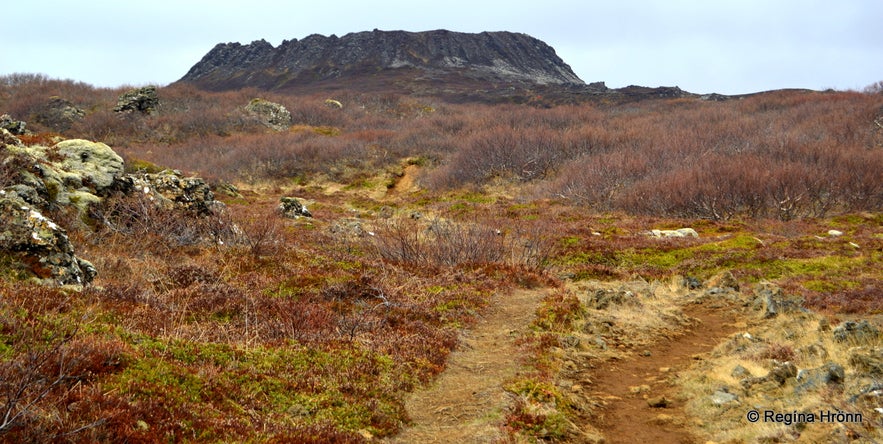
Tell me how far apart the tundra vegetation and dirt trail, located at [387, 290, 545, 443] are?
0.22 metres

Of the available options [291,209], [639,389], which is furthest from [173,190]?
[639,389]

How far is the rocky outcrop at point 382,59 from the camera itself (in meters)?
116

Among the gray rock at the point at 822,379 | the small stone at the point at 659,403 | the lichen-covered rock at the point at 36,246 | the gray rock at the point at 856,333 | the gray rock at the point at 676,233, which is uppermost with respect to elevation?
the lichen-covered rock at the point at 36,246

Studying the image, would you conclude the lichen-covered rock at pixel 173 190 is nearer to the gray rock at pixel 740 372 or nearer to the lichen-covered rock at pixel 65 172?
the lichen-covered rock at pixel 65 172

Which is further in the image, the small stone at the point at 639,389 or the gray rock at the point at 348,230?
the gray rock at the point at 348,230

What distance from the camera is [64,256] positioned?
8586mm

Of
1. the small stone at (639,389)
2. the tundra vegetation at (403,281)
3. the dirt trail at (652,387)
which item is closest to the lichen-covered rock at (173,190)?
the tundra vegetation at (403,281)

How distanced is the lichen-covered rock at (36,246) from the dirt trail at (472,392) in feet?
18.4

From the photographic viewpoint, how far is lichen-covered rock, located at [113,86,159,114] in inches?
2584

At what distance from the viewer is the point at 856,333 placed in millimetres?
8836

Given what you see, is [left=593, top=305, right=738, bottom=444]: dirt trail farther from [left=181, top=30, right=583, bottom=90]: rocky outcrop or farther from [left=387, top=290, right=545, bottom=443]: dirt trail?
[left=181, top=30, right=583, bottom=90]: rocky outcrop

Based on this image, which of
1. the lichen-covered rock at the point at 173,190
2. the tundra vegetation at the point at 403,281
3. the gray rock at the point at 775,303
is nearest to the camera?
the tundra vegetation at the point at 403,281

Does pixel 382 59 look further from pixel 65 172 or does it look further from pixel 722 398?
pixel 722 398

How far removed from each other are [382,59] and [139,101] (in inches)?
2609
